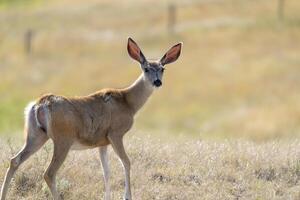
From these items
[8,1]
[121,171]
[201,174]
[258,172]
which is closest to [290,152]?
[258,172]

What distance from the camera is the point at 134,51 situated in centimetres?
1152

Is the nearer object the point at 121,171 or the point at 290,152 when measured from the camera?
the point at 121,171

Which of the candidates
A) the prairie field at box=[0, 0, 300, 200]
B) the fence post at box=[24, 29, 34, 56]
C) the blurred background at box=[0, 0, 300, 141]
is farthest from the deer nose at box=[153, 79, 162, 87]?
the fence post at box=[24, 29, 34, 56]

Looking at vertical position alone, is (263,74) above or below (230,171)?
below

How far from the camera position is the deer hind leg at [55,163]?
31.3ft

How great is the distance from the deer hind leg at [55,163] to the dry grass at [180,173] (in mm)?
664

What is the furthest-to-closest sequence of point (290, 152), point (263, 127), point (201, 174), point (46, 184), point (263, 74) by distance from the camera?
1. point (263, 74)
2. point (263, 127)
3. point (290, 152)
4. point (201, 174)
5. point (46, 184)

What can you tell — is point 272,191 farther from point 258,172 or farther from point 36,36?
point 36,36

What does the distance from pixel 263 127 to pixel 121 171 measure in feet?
50.5

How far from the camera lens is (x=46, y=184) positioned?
33.4ft

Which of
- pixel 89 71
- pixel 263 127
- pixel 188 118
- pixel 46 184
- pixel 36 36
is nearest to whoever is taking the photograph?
pixel 46 184

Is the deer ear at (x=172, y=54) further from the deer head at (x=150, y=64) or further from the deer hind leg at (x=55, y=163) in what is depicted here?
the deer hind leg at (x=55, y=163)

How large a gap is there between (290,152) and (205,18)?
32271 mm

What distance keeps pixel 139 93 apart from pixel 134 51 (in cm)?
64
